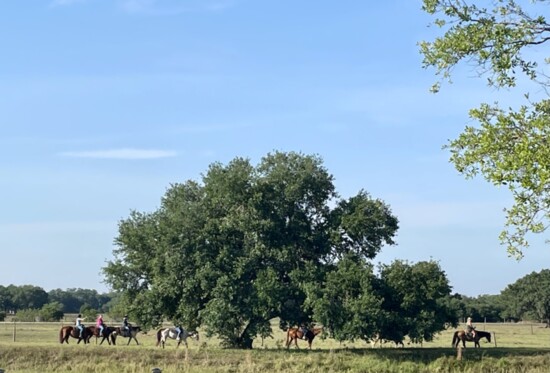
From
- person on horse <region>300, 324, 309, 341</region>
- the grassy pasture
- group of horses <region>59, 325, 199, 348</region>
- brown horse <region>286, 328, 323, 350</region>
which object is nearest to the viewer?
the grassy pasture

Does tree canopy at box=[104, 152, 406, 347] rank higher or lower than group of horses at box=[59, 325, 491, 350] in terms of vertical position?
higher

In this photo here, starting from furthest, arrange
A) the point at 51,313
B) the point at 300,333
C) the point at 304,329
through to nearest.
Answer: the point at 51,313, the point at 300,333, the point at 304,329

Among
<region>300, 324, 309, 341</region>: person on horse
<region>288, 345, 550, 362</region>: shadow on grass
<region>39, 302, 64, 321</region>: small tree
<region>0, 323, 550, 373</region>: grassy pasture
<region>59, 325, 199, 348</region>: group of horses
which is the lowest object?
<region>0, 323, 550, 373</region>: grassy pasture

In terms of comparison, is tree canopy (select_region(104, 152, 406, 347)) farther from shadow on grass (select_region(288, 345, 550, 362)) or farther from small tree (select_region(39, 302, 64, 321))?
small tree (select_region(39, 302, 64, 321))

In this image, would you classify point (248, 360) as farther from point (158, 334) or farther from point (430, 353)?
point (430, 353)

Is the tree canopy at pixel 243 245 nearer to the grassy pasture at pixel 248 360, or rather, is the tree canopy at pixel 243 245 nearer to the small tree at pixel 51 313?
the grassy pasture at pixel 248 360

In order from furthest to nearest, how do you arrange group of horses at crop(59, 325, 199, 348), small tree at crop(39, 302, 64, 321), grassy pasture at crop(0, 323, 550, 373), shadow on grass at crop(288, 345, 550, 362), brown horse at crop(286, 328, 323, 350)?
small tree at crop(39, 302, 64, 321), brown horse at crop(286, 328, 323, 350), group of horses at crop(59, 325, 199, 348), shadow on grass at crop(288, 345, 550, 362), grassy pasture at crop(0, 323, 550, 373)

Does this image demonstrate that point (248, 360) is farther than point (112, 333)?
No

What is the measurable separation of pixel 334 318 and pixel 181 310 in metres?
8.99

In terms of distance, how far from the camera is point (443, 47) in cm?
1371

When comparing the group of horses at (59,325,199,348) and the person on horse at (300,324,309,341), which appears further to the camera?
the person on horse at (300,324,309,341)

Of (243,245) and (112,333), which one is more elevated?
(243,245)

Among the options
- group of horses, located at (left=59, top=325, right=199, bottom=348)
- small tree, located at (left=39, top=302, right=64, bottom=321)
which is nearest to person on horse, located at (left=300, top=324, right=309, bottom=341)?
group of horses, located at (left=59, top=325, right=199, bottom=348)

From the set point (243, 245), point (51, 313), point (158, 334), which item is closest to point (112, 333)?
point (158, 334)
